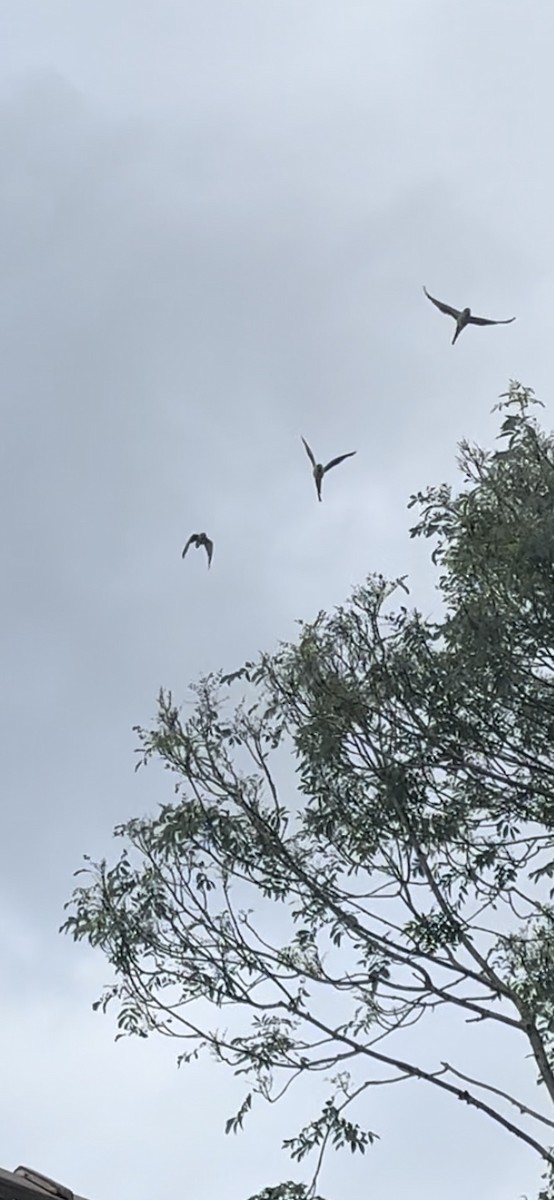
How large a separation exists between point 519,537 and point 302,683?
322 cm

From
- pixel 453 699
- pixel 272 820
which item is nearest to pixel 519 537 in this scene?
pixel 453 699

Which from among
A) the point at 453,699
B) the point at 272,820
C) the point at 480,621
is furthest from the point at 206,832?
the point at 480,621

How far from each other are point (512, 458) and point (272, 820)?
450 cm

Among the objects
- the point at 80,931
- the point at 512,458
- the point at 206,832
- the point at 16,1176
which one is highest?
the point at 512,458

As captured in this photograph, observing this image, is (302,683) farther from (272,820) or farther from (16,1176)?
(16,1176)

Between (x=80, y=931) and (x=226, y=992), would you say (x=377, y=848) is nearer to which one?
(x=226, y=992)

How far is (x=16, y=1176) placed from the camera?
918cm

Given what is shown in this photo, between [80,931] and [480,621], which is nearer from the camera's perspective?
[480,621]

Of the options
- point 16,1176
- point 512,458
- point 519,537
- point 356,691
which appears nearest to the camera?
point 16,1176

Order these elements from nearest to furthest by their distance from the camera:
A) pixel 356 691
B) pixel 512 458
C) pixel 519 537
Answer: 1. pixel 519 537
2. pixel 512 458
3. pixel 356 691

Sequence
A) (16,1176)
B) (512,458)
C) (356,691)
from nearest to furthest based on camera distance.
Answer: (16,1176)
(512,458)
(356,691)

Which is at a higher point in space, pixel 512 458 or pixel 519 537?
pixel 512 458

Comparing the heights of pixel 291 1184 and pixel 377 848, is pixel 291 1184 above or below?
below

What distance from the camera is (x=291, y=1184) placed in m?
14.1
